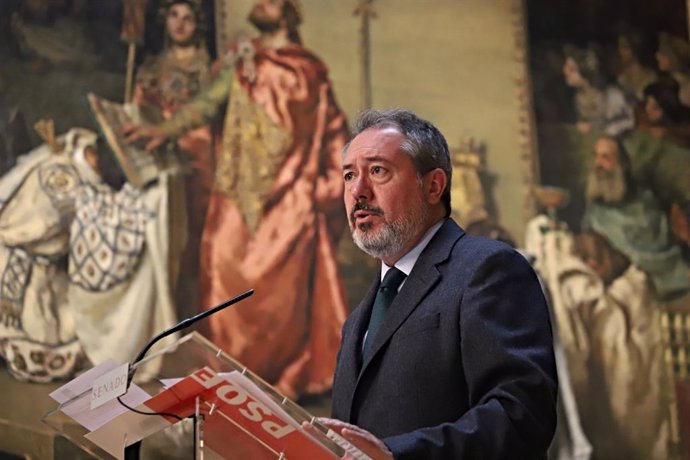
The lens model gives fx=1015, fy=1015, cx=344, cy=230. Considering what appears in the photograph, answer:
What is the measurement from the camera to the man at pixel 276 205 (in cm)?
729

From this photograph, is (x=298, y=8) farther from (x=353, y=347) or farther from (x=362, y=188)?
(x=353, y=347)

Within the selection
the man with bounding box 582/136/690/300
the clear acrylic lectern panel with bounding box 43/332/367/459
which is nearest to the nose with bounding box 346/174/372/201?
the clear acrylic lectern panel with bounding box 43/332/367/459

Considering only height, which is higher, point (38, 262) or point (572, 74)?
point (572, 74)

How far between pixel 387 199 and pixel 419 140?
0.24m

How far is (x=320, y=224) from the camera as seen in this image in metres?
7.61

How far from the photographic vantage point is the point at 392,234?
335cm

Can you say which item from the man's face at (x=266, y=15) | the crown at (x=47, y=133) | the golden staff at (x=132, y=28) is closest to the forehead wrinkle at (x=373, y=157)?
the crown at (x=47, y=133)

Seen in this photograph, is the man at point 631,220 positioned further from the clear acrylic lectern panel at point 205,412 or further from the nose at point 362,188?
the clear acrylic lectern panel at point 205,412

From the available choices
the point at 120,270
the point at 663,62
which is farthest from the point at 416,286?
the point at 663,62

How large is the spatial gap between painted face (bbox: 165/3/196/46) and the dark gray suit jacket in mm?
4841

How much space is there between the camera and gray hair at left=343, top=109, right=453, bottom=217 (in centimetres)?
342

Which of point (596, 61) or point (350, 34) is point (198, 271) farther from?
point (596, 61)

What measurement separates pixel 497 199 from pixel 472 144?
1.60ft

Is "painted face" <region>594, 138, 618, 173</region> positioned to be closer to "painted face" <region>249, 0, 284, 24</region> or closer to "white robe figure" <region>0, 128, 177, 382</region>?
"painted face" <region>249, 0, 284, 24</region>
